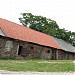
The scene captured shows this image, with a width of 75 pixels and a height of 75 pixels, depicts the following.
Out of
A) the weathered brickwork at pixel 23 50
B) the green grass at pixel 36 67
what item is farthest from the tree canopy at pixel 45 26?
the green grass at pixel 36 67

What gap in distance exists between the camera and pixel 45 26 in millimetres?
55562

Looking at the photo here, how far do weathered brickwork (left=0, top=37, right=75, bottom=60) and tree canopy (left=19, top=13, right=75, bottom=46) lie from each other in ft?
53.3

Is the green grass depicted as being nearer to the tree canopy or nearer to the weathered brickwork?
the weathered brickwork

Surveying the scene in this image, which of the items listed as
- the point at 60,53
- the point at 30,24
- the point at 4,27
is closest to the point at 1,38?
the point at 4,27

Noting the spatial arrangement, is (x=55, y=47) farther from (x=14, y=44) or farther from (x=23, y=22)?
(x=23, y=22)

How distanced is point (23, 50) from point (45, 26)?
25514mm

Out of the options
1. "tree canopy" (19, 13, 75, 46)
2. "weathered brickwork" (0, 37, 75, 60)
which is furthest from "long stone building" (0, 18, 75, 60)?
"tree canopy" (19, 13, 75, 46)

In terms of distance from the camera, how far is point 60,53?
41688 mm

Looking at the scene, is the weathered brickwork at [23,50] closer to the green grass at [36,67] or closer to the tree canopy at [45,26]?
the green grass at [36,67]

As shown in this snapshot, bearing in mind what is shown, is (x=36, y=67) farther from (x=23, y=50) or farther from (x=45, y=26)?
(x=45, y=26)

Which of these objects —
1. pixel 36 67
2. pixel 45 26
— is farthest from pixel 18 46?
pixel 45 26

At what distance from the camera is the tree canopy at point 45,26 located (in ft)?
180

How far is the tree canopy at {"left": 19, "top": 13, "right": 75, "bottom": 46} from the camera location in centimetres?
5494

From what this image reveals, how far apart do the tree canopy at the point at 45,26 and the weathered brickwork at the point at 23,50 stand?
16249 mm
